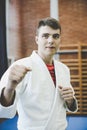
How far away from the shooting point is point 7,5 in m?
5.41

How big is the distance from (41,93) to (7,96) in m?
0.21

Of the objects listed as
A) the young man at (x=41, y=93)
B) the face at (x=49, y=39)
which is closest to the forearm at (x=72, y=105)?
the young man at (x=41, y=93)

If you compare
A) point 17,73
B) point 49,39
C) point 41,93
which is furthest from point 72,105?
point 17,73

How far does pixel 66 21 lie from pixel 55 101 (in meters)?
4.18

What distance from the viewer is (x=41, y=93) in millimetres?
1278

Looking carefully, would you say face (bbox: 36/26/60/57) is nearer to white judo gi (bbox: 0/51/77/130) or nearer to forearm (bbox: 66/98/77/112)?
white judo gi (bbox: 0/51/77/130)

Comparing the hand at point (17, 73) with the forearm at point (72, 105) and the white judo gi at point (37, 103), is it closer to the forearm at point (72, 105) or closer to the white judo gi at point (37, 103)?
the white judo gi at point (37, 103)

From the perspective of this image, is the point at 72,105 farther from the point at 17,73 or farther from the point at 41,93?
the point at 17,73

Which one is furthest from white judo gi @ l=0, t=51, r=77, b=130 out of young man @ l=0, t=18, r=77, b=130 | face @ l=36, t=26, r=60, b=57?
face @ l=36, t=26, r=60, b=57

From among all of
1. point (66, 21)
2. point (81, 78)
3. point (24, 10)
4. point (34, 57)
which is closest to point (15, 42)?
point (24, 10)

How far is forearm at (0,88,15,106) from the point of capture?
113 cm

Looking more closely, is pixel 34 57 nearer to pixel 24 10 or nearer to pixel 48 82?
pixel 48 82

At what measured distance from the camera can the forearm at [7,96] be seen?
44.3 inches

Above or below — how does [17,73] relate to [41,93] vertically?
above
